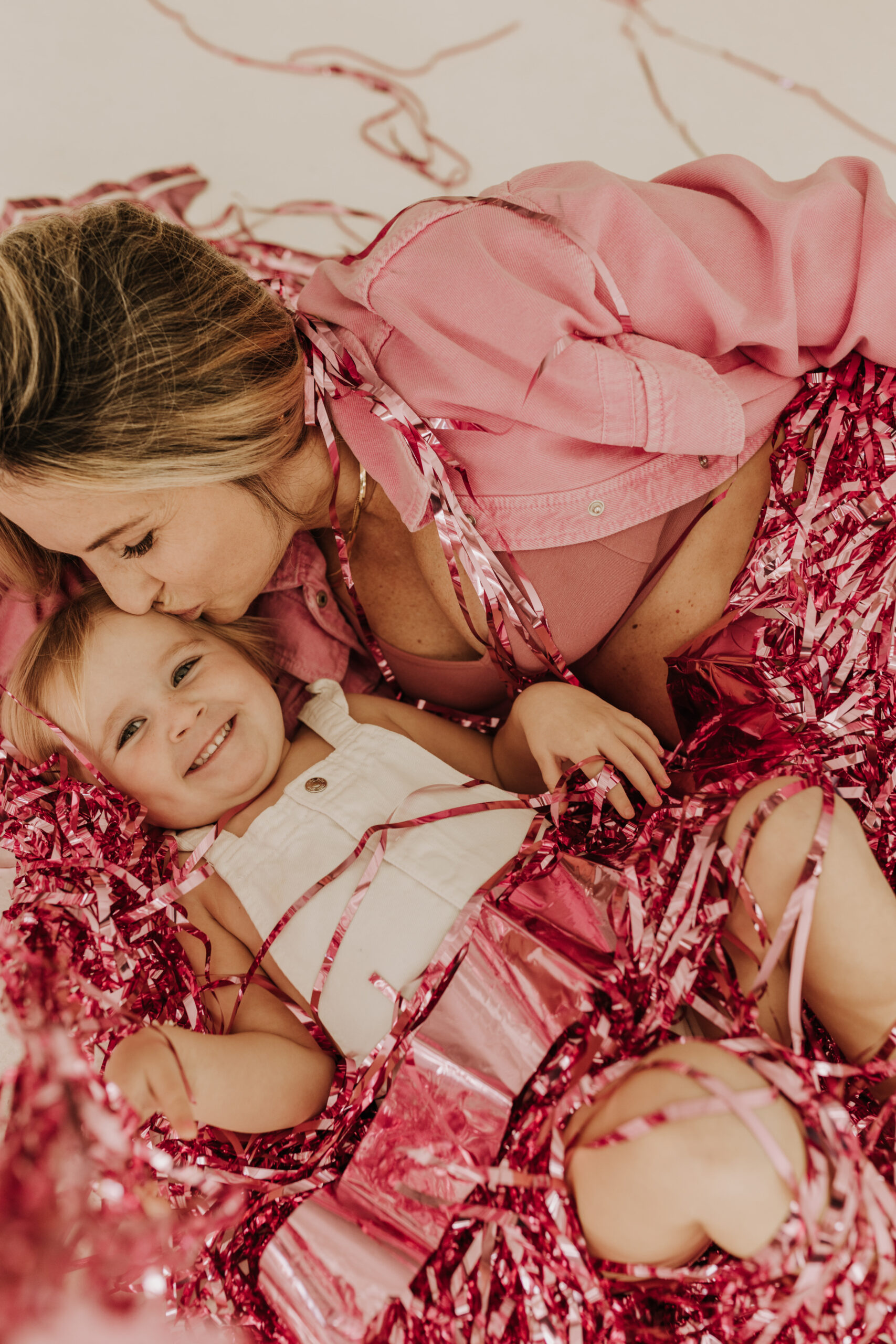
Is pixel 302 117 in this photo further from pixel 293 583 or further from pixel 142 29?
pixel 293 583

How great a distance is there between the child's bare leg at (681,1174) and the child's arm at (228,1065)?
27 centimetres

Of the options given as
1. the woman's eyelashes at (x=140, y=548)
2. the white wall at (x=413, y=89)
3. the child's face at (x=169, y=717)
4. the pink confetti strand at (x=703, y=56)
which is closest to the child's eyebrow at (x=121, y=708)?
the child's face at (x=169, y=717)

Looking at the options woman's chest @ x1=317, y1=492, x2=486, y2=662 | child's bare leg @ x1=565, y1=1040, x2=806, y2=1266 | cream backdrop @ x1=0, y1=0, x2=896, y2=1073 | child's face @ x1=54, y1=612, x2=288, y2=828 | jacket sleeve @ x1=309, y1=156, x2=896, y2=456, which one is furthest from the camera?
cream backdrop @ x1=0, y1=0, x2=896, y2=1073

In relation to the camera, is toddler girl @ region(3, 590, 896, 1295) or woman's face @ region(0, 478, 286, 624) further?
woman's face @ region(0, 478, 286, 624)

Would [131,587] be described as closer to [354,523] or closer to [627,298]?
[354,523]

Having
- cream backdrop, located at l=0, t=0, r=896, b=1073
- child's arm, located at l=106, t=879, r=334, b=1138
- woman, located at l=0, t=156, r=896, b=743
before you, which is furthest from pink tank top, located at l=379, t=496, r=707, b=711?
→ cream backdrop, located at l=0, t=0, r=896, b=1073

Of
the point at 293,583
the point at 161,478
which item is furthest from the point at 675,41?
the point at 161,478

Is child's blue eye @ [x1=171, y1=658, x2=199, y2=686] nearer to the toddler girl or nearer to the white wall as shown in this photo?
the toddler girl

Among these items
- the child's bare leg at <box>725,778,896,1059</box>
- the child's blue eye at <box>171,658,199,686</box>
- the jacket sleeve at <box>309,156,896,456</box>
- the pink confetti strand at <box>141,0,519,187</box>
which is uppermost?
the pink confetti strand at <box>141,0,519,187</box>

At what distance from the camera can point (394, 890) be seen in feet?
2.93

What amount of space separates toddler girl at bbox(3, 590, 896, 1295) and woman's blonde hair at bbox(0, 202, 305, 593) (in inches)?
8.6

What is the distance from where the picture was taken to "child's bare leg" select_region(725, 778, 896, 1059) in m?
0.73

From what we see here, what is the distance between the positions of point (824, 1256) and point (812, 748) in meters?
0.40

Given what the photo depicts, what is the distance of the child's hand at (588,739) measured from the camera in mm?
878
